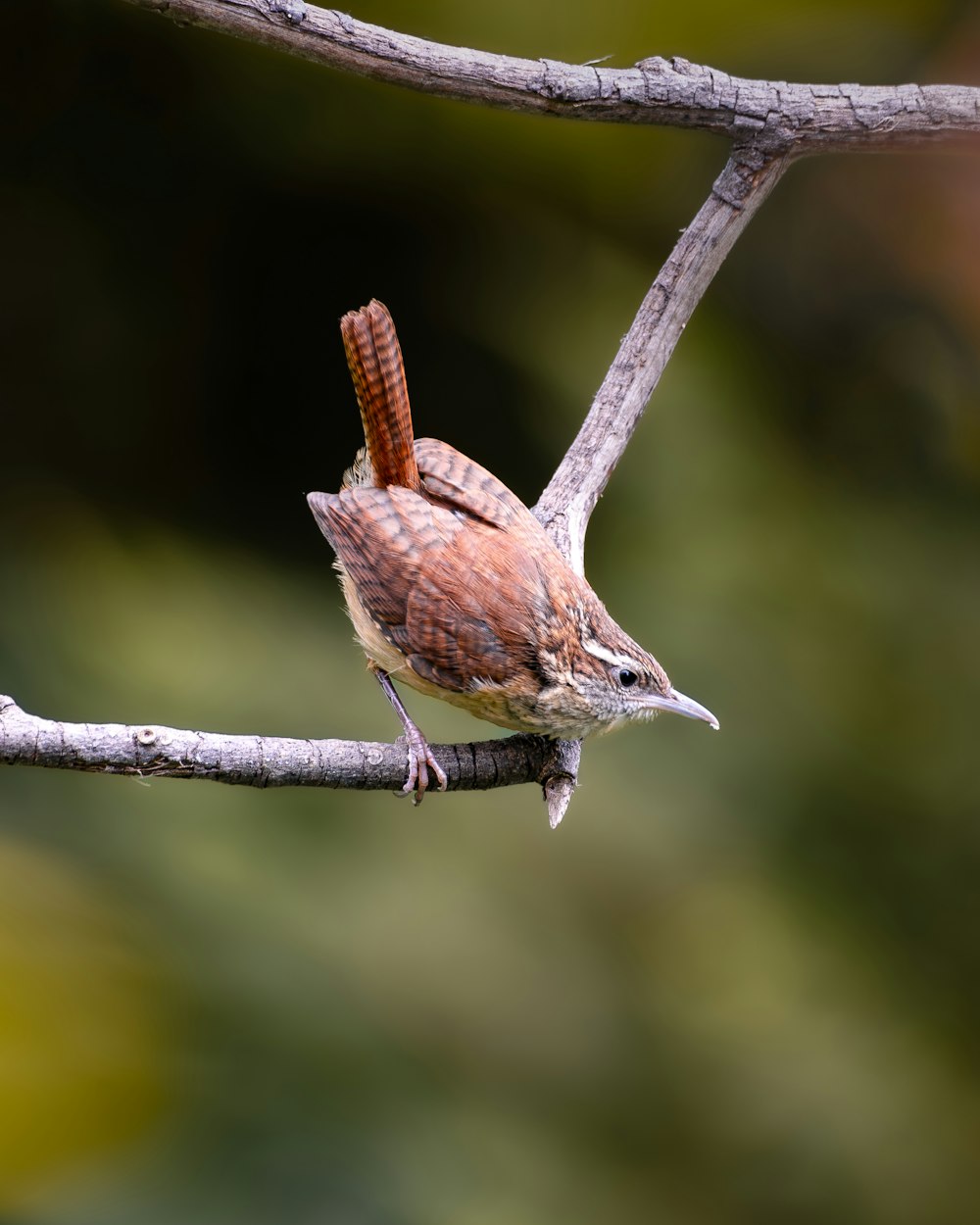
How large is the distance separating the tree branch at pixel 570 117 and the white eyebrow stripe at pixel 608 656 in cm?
23

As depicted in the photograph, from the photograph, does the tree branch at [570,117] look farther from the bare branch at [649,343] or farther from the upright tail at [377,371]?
the upright tail at [377,371]

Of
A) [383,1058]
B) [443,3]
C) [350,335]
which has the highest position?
[443,3]

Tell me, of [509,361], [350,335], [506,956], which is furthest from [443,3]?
[506,956]

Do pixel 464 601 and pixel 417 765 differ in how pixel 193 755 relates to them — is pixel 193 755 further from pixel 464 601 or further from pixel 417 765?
pixel 464 601

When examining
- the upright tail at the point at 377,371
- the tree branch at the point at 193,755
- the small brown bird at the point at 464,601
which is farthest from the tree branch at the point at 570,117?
the upright tail at the point at 377,371

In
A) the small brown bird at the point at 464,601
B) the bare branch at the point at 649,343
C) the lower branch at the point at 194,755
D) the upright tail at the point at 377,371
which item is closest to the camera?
the lower branch at the point at 194,755

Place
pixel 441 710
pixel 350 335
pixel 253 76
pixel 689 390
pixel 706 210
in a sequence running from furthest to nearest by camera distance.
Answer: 1. pixel 689 390
2. pixel 441 710
3. pixel 253 76
4. pixel 706 210
5. pixel 350 335

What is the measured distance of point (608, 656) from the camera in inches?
101

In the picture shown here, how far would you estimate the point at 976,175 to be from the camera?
171 inches

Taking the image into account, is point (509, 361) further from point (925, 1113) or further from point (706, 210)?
point (925, 1113)

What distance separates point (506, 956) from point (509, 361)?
2616 millimetres

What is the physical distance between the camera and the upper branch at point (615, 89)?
2287mm

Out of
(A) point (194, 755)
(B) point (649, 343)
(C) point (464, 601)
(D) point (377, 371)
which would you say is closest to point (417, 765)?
(C) point (464, 601)

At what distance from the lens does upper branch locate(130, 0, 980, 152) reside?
2.29m
